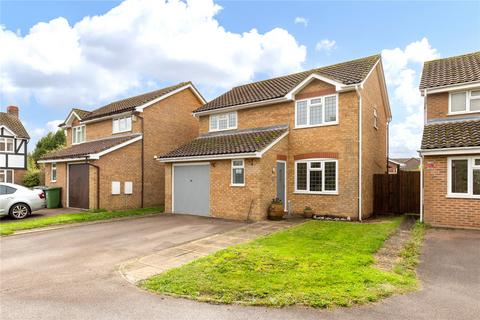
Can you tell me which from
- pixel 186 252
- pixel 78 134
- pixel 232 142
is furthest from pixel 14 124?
pixel 186 252

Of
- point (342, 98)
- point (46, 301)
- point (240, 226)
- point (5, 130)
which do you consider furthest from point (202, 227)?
point (5, 130)

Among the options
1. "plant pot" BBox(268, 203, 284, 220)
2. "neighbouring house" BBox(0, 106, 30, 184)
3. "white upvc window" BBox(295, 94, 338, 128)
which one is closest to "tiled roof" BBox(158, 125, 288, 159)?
"white upvc window" BBox(295, 94, 338, 128)

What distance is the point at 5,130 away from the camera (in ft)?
94.2

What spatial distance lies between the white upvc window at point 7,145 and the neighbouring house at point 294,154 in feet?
74.8

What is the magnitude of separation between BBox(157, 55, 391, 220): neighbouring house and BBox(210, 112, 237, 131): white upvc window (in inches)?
5.0

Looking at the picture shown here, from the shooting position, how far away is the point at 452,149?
10.4 metres

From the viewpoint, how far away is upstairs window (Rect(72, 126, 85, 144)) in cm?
2219

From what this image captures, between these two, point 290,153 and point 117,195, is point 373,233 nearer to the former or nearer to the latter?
point 290,153

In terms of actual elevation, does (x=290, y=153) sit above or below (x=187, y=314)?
above

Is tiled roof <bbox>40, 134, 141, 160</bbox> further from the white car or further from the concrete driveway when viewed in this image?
the concrete driveway

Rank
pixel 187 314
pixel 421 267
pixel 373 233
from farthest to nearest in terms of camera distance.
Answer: pixel 373 233 < pixel 421 267 < pixel 187 314

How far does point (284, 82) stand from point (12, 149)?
2811cm

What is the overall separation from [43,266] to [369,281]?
687 centimetres

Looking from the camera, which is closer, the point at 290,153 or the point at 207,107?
the point at 290,153
